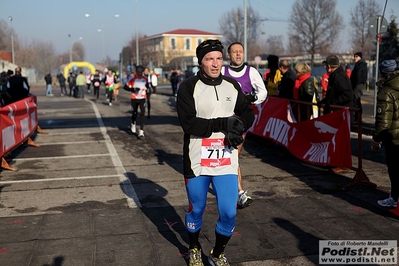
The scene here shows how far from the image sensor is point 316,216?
239 inches

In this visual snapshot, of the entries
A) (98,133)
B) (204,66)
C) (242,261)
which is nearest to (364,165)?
(242,261)

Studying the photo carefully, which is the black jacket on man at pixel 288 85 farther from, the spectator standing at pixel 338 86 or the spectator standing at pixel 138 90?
the spectator standing at pixel 138 90

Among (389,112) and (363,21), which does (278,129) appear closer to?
(389,112)

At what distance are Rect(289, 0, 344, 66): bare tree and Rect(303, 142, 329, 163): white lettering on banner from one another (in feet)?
176

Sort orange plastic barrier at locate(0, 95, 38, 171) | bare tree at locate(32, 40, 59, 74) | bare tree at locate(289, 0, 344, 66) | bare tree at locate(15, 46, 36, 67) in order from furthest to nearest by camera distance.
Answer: bare tree at locate(32, 40, 59, 74) → bare tree at locate(15, 46, 36, 67) → bare tree at locate(289, 0, 344, 66) → orange plastic barrier at locate(0, 95, 38, 171)

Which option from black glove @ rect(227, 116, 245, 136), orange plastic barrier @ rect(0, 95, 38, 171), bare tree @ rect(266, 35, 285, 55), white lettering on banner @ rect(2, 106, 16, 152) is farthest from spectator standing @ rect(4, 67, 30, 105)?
bare tree @ rect(266, 35, 285, 55)

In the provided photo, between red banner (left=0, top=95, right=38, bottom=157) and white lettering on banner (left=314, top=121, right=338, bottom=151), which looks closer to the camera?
white lettering on banner (left=314, top=121, right=338, bottom=151)

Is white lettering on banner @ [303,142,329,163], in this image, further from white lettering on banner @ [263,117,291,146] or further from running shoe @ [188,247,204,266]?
running shoe @ [188,247,204,266]

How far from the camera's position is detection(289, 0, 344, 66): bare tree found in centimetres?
6084

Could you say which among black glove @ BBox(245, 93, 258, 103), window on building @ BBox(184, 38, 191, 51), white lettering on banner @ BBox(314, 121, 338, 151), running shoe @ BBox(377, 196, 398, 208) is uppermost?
window on building @ BBox(184, 38, 191, 51)

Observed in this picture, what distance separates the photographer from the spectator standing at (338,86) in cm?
873

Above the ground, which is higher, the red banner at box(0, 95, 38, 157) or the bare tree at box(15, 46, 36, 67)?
the bare tree at box(15, 46, 36, 67)

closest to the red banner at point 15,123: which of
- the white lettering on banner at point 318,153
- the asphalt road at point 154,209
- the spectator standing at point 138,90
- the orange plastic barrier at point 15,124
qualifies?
the orange plastic barrier at point 15,124

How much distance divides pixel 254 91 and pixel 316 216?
5.88ft
